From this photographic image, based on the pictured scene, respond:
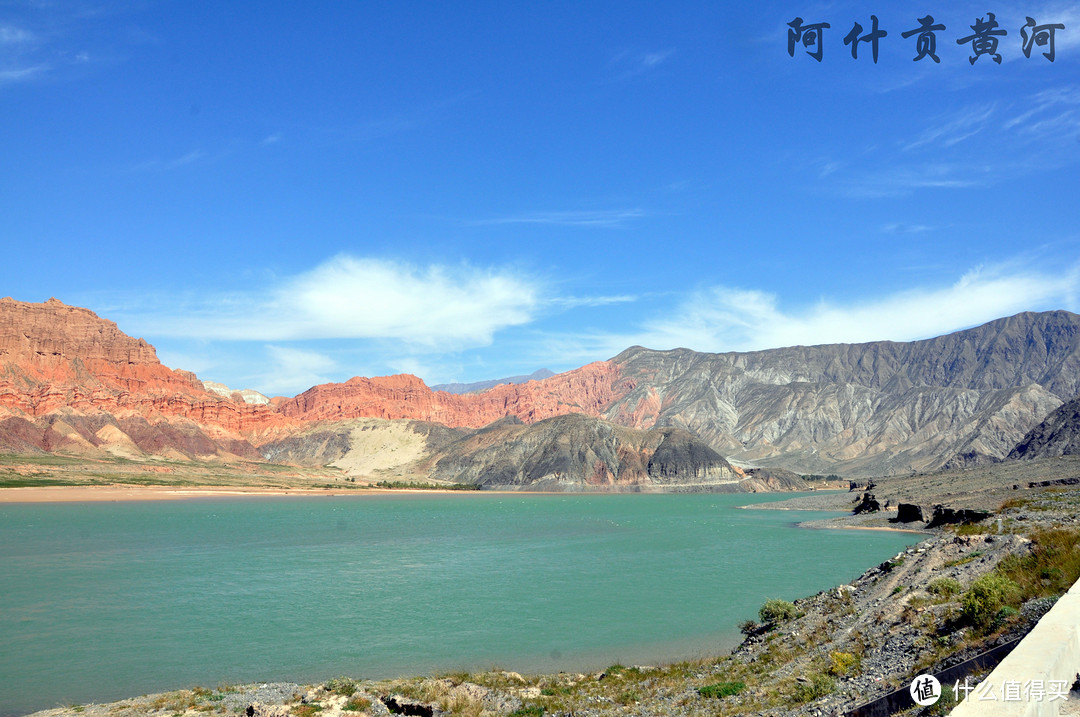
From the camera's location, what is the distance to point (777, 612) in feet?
77.9

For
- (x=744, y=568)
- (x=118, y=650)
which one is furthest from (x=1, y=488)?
(x=744, y=568)

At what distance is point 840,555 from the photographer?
171 ft

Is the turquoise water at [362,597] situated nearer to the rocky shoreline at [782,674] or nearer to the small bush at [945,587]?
the rocky shoreline at [782,674]

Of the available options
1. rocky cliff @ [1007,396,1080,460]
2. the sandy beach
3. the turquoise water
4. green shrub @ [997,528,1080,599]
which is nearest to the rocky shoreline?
green shrub @ [997,528,1080,599]

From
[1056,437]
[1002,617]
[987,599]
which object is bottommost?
[1002,617]

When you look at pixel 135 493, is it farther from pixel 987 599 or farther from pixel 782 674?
pixel 987 599

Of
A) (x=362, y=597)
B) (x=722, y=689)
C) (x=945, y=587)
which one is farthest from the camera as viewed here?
(x=362, y=597)

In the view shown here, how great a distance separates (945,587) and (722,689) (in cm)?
756

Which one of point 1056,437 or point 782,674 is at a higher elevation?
point 1056,437

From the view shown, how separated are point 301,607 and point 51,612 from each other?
11011 mm

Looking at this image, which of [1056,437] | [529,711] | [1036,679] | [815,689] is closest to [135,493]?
[529,711]

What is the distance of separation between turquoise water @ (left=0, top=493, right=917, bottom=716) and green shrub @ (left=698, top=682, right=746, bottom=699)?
753cm

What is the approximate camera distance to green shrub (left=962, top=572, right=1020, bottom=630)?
14516 mm

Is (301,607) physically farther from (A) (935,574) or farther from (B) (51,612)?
(A) (935,574)
